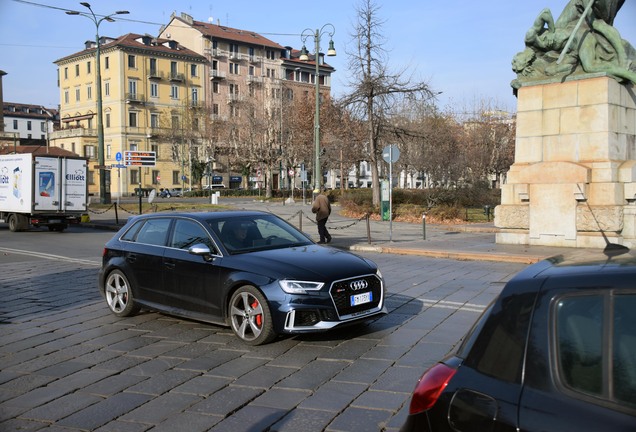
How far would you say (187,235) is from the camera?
25.0ft

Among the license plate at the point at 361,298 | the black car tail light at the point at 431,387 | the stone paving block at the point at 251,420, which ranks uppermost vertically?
the black car tail light at the point at 431,387

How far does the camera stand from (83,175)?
26.1 metres

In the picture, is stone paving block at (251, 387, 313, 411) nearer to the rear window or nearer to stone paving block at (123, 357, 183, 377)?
stone paving block at (123, 357, 183, 377)

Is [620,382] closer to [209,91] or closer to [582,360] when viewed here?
[582,360]

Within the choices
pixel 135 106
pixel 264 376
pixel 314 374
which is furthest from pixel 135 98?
pixel 314 374

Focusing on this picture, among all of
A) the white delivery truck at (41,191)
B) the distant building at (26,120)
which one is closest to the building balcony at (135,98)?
the distant building at (26,120)

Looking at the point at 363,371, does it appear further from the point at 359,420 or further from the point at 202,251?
the point at 202,251

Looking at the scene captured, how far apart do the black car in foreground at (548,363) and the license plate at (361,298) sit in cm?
392

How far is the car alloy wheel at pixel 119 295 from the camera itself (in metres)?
8.13

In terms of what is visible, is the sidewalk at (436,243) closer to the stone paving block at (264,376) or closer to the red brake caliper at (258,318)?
the red brake caliper at (258,318)

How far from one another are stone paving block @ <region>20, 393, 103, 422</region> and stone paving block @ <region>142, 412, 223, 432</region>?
0.83 metres

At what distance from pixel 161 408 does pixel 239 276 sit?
2094 millimetres

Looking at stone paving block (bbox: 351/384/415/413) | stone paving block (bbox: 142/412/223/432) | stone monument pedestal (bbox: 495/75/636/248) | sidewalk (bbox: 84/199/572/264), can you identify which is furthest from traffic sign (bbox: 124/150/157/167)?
stone paving block (bbox: 351/384/415/413)

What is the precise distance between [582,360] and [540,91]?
15431 mm
